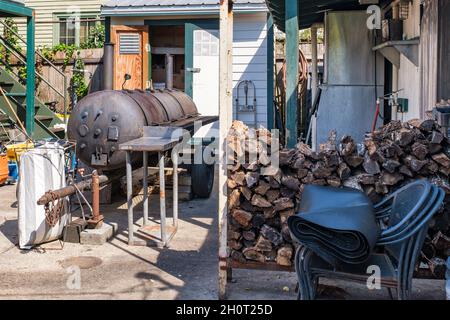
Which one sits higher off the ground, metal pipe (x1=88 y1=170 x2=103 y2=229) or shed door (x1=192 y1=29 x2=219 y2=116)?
shed door (x1=192 y1=29 x2=219 y2=116)

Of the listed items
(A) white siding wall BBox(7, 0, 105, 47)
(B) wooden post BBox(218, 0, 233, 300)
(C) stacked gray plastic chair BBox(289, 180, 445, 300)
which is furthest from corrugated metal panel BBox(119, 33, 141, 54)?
(C) stacked gray plastic chair BBox(289, 180, 445, 300)

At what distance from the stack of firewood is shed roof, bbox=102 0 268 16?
689cm

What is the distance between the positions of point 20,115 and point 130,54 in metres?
2.54

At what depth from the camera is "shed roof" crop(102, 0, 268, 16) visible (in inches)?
429

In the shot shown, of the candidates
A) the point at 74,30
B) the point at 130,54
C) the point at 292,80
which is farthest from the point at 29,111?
the point at 74,30

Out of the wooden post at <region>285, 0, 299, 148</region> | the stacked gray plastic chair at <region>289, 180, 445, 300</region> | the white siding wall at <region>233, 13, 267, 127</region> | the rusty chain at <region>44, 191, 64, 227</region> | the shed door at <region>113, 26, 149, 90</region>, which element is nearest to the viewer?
the stacked gray plastic chair at <region>289, 180, 445, 300</region>

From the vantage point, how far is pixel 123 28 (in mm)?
11430

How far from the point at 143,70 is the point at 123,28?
0.94m

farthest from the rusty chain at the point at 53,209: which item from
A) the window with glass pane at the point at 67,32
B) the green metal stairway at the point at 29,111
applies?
the window with glass pane at the point at 67,32

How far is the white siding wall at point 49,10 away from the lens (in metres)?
17.3

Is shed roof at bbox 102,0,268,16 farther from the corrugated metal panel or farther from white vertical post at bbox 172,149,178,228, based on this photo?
white vertical post at bbox 172,149,178,228
